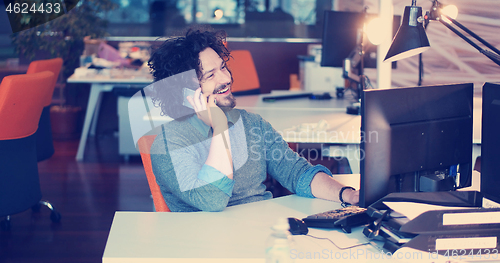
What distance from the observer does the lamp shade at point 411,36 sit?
1.38 meters

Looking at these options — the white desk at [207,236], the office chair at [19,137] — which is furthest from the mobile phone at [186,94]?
the office chair at [19,137]

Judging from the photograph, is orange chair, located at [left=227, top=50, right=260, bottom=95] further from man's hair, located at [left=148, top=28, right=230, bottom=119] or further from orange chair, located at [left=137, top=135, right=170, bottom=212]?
orange chair, located at [left=137, top=135, right=170, bottom=212]

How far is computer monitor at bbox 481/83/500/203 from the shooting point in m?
1.22

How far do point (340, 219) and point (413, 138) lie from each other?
28 centimetres

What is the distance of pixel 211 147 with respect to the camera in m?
1.42

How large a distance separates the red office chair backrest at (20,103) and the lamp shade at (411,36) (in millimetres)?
1821

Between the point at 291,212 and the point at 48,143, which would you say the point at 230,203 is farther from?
the point at 48,143

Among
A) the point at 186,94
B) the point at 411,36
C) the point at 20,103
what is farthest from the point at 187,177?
the point at 20,103

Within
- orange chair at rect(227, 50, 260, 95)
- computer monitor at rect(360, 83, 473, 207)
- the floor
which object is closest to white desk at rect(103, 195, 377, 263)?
computer monitor at rect(360, 83, 473, 207)

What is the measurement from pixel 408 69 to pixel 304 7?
251cm

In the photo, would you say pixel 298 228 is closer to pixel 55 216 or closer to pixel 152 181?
pixel 152 181

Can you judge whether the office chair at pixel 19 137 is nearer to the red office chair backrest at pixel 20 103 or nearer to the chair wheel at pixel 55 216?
the red office chair backrest at pixel 20 103

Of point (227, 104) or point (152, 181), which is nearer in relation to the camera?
point (152, 181)

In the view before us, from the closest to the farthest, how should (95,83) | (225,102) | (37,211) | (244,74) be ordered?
(225,102) < (37,211) < (244,74) < (95,83)
